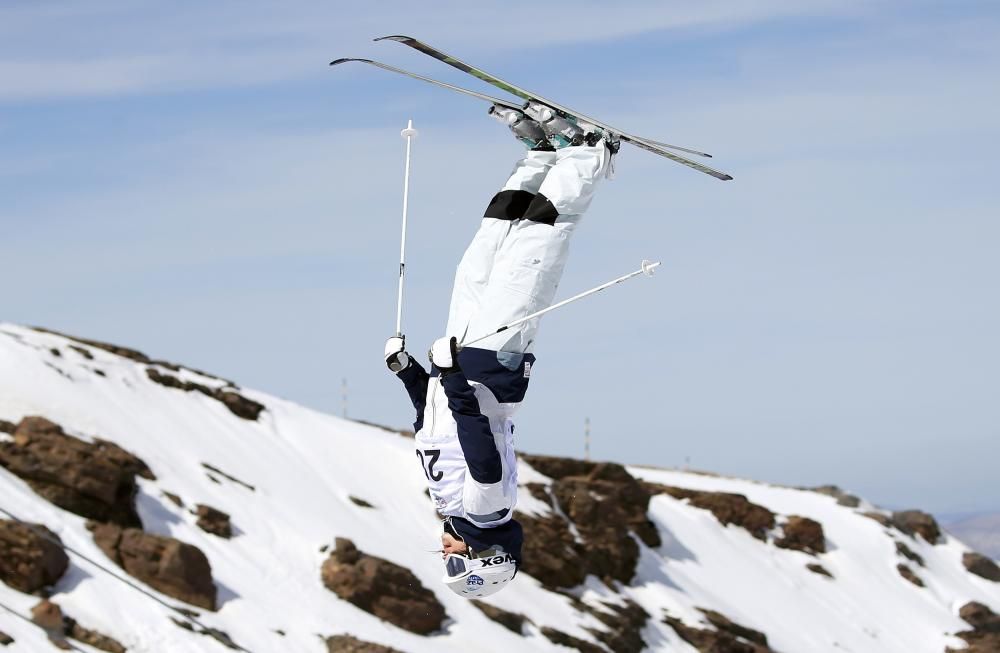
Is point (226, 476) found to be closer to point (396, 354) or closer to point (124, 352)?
point (124, 352)

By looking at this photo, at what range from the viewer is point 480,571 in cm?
1094

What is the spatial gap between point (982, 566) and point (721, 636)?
24.4 m

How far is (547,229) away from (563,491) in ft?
121

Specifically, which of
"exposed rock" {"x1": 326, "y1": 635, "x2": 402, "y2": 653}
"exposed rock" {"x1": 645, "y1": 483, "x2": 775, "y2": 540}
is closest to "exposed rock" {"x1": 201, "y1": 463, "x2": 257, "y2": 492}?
"exposed rock" {"x1": 326, "y1": 635, "x2": 402, "y2": 653}

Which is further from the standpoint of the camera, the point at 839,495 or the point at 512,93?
the point at 839,495

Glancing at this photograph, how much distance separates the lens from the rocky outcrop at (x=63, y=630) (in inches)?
944

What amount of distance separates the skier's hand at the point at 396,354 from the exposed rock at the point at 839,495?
2200 inches

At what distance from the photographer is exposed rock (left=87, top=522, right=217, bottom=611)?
91.5ft

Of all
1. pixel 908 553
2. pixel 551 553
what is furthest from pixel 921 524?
pixel 551 553

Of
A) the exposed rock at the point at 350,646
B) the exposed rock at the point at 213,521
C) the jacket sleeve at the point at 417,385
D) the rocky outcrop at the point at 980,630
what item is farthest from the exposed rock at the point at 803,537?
the jacket sleeve at the point at 417,385

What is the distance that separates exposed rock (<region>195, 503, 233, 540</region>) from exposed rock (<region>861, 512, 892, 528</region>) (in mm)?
36020

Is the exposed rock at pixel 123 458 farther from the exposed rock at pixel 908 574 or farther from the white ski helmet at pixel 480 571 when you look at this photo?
the exposed rock at pixel 908 574

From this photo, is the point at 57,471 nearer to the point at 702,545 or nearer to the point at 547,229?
the point at 547,229

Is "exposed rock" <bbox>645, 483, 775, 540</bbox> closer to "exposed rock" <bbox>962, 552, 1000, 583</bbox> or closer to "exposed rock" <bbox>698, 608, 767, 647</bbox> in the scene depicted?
"exposed rock" <bbox>698, 608, 767, 647</bbox>
